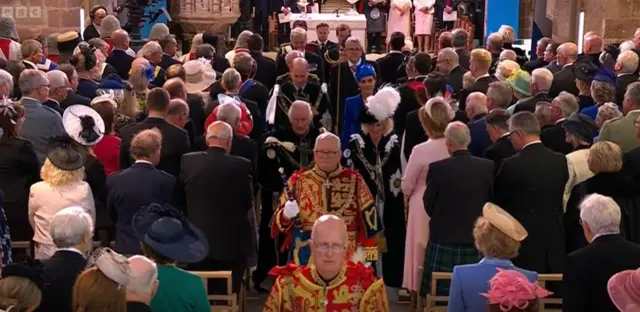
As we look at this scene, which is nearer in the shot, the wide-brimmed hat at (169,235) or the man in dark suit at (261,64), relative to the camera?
the wide-brimmed hat at (169,235)

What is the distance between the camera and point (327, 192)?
7297 millimetres

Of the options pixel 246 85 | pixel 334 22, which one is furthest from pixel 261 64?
pixel 334 22

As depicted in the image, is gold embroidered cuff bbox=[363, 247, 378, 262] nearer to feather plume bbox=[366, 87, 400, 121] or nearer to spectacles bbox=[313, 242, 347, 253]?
feather plume bbox=[366, 87, 400, 121]

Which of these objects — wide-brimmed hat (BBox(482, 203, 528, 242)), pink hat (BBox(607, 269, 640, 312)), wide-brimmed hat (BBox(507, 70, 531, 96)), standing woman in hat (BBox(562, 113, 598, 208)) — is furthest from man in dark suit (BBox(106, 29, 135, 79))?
pink hat (BBox(607, 269, 640, 312))

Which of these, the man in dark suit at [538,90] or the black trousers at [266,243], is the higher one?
the man in dark suit at [538,90]

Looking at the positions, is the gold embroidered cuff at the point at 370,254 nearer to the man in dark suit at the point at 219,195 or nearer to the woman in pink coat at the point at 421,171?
the woman in pink coat at the point at 421,171

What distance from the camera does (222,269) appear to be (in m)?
7.75

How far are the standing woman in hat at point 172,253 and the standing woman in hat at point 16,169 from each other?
2.61m

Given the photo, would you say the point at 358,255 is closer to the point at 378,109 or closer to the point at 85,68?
the point at 378,109

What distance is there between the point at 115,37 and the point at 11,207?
15.4 ft

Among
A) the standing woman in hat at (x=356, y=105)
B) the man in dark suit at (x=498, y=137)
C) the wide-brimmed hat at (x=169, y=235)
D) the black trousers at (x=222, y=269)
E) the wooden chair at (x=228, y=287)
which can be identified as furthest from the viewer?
A: the standing woman in hat at (x=356, y=105)

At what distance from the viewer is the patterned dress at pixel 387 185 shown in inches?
336

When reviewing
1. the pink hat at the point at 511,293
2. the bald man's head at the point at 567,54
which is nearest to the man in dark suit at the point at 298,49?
the bald man's head at the point at 567,54

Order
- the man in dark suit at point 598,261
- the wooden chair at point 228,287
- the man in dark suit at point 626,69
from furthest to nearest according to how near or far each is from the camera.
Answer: the man in dark suit at point 626,69 < the wooden chair at point 228,287 < the man in dark suit at point 598,261
